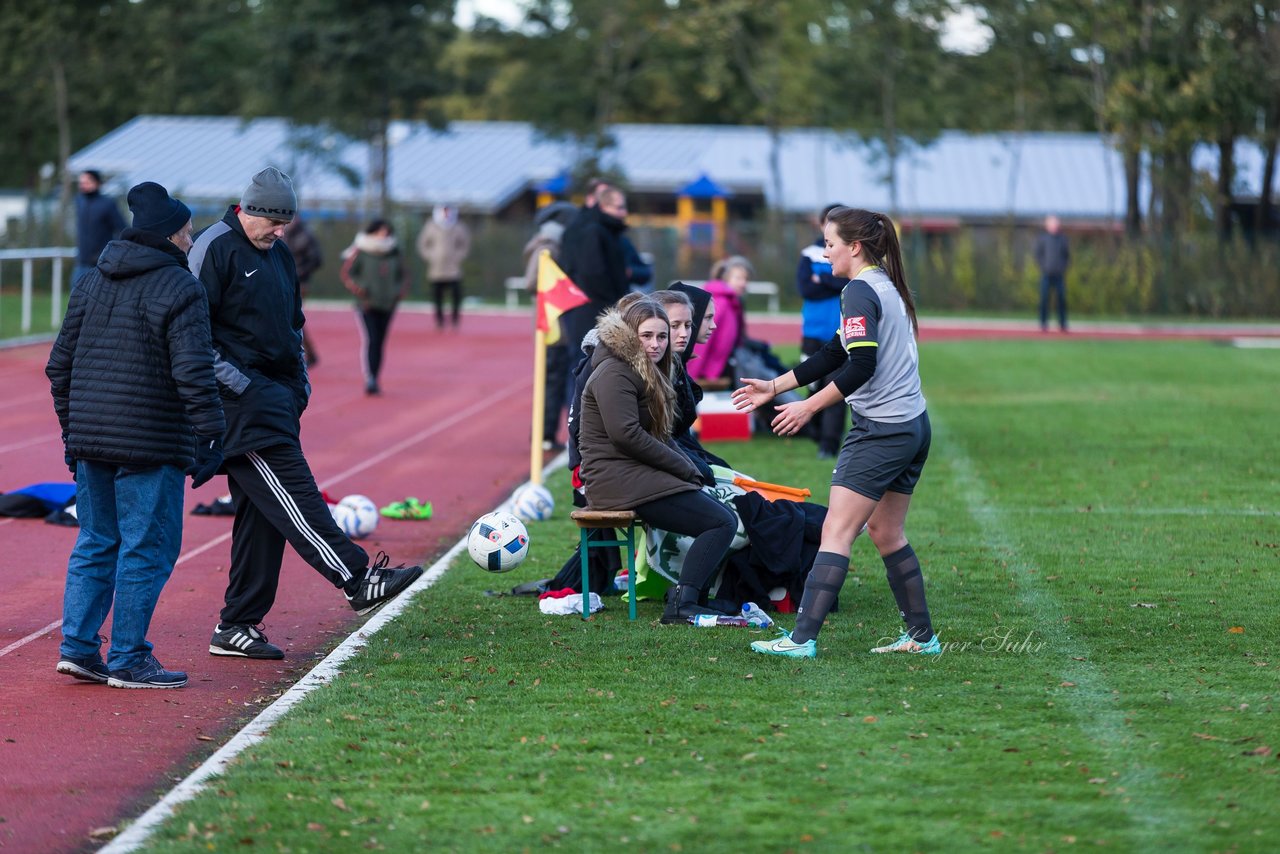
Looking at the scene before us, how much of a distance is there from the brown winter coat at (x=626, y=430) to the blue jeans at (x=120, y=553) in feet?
6.43

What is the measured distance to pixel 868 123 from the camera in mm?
42750

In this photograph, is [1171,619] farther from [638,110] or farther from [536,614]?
[638,110]

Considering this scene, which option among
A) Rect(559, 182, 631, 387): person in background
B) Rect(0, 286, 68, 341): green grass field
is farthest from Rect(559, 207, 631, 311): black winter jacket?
Rect(0, 286, 68, 341): green grass field

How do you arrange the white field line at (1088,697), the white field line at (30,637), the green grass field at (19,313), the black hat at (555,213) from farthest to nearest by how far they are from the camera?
the green grass field at (19,313)
the black hat at (555,213)
the white field line at (30,637)
the white field line at (1088,697)

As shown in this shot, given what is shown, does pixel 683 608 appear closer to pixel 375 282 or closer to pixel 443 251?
pixel 375 282

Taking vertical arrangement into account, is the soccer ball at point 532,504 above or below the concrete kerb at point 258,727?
above

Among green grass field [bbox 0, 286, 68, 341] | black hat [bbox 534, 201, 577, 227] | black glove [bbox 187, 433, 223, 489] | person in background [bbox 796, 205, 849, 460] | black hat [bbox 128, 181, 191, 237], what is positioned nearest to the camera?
black hat [bbox 128, 181, 191, 237]

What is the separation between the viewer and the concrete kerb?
15.8ft

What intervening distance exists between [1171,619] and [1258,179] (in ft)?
148

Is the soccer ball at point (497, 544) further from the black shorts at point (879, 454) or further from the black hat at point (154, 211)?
the black hat at point (154, 211)

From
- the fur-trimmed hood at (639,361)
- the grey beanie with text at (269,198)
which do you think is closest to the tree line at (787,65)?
the fur-trimmed hood at (639,361)

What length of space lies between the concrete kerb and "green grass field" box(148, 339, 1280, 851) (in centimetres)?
7

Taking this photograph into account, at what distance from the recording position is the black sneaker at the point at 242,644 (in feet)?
23.6

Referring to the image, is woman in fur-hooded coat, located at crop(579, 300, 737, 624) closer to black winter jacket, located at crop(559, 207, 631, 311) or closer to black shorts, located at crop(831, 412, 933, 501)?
black shorts, located at crop(831, 412, 933, 501)
